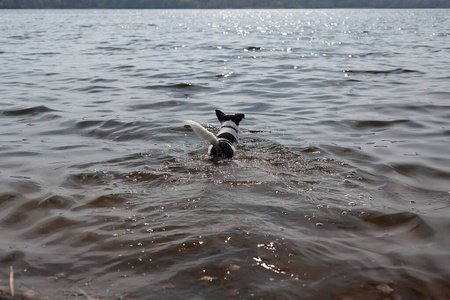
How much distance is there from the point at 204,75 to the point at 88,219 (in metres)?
10.4

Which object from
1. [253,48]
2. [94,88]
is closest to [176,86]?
[94,88]

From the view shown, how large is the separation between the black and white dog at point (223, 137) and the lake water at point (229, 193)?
200mm

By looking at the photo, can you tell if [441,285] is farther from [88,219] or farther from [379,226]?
[88,219]

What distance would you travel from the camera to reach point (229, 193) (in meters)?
5.33

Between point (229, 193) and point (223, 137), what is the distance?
1.89 metres

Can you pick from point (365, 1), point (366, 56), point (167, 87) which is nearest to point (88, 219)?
point (167, 87)

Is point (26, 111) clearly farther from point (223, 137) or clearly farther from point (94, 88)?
point (223, 137)

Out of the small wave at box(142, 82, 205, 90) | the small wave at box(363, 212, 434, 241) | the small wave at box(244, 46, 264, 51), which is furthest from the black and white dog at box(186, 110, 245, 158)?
the small wave at box(244, 46, 264, 51)

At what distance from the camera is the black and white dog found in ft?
19.7

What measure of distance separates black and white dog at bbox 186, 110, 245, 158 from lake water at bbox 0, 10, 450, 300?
0.20 m

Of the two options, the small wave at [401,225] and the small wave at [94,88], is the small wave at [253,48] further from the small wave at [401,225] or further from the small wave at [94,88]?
the small wave at [401,225]

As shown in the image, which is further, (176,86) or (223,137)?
(176,86)

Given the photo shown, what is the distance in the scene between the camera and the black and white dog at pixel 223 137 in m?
6.00

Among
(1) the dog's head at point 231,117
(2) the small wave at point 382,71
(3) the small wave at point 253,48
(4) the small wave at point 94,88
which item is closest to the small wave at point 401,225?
(1) the dog's head at point 231,117
